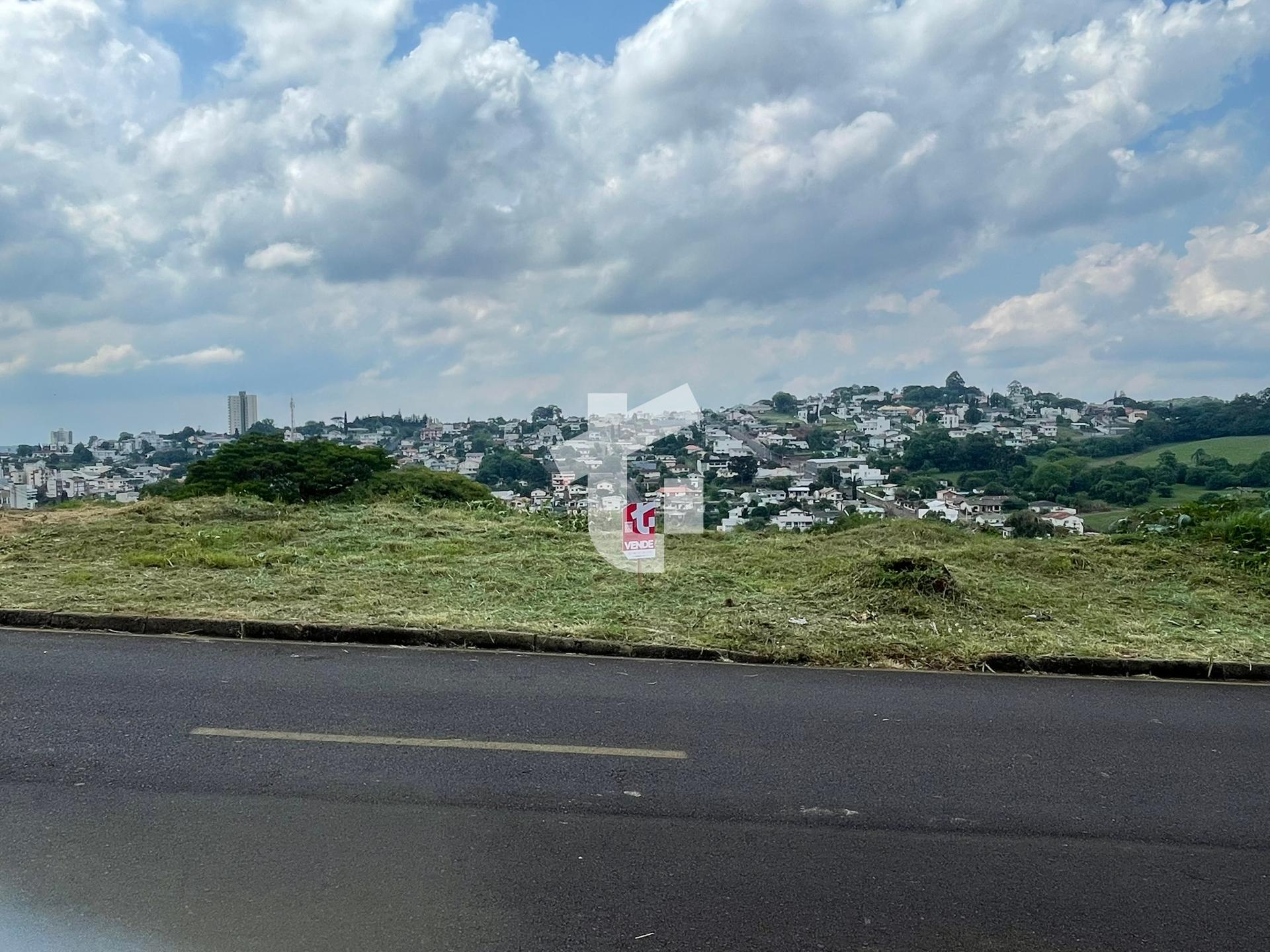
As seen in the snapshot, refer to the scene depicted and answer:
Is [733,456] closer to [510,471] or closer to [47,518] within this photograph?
[510,471]

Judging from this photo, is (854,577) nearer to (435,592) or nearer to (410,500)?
(435,592)

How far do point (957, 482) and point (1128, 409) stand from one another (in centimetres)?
1177

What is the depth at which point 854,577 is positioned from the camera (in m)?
11.3

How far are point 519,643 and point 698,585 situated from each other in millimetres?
3091

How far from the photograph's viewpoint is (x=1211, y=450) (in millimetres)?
25594

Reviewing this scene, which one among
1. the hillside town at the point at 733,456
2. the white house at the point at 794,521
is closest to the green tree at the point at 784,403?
the hillside town at the point at 733,456

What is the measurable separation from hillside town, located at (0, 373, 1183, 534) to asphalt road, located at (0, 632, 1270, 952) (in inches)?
274

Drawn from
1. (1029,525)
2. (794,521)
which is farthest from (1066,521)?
(794,521)

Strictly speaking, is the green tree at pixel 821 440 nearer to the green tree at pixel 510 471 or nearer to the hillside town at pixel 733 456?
A: the hillside town at pixel 733 456

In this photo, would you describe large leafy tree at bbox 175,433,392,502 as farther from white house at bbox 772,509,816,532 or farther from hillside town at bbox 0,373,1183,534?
white house at bbox 772,509,816,532

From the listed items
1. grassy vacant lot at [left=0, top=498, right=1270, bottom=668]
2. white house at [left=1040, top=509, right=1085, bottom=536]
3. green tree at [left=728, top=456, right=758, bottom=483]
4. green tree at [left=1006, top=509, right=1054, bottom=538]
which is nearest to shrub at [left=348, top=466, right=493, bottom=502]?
grassy vacant lot at [left=0, top=498, right=1270, bottom=668]

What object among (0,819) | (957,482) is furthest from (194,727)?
(957,482)

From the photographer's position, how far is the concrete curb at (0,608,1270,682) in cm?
872

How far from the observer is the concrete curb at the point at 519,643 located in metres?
8.72
